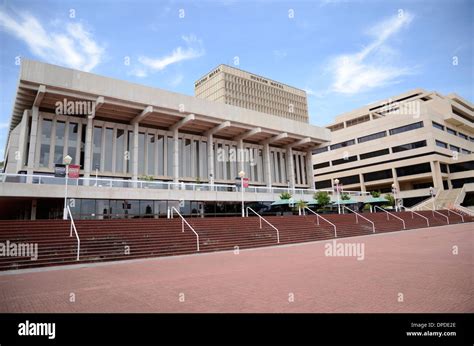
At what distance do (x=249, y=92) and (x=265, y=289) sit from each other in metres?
110

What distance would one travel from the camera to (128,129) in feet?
115

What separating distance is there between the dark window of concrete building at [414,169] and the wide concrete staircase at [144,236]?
35980 millimetres

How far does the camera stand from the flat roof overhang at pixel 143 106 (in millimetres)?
27328

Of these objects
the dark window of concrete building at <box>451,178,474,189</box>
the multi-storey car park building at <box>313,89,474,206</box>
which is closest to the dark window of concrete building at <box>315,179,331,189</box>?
the multi-storey car park building at <box>313,89,474,206</box>

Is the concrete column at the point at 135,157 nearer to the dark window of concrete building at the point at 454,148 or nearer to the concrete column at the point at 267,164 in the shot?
the concrete column at the point at 267,164

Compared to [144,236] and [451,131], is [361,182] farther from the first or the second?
[144,236]

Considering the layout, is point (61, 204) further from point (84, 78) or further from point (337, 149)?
point (337, 149)

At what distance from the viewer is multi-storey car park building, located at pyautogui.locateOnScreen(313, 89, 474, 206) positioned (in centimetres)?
5678

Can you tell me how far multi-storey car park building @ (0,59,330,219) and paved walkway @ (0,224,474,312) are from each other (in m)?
15.2

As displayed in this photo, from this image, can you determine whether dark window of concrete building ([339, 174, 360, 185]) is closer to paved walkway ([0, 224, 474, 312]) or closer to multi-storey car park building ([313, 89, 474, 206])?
multi-storey car park building ([313, 89, 474, 206])

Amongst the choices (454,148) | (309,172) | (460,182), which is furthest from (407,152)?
(309,172)

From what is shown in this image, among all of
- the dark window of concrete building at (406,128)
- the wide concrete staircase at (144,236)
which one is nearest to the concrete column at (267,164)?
the wide concrete staircase at (144,236)
